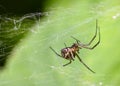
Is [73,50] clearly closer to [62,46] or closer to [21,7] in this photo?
[62,46]

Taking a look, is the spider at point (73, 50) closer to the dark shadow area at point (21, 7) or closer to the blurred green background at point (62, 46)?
the blurred green background at point (62, 46)

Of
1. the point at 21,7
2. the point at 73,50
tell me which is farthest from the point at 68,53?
the point at 21,7

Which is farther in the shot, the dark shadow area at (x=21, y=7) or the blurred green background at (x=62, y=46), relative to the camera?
the dark shadow area at (x=21, y=7)

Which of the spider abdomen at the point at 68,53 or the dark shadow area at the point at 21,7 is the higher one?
the dark shadow area at the point at 21,7

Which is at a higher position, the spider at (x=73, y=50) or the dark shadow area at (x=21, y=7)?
the dark shadow area at (x=21, y=7)

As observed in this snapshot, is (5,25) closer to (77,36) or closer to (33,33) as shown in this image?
(33,33)

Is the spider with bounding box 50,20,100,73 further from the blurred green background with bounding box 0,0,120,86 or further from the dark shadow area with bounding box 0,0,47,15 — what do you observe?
the dark shadow area with bounding box 0,0,47,15

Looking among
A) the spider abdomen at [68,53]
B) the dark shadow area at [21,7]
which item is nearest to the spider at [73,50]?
the spider abdomen at [68,53]

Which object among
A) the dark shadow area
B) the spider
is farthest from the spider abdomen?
the dark shadow area
